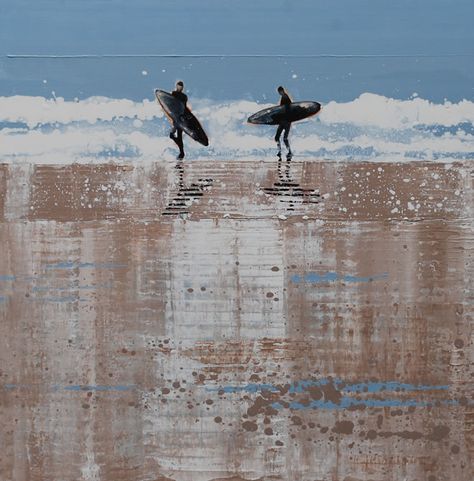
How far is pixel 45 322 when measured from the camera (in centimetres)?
95

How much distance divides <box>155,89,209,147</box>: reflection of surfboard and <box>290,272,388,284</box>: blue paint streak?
0.31 metres

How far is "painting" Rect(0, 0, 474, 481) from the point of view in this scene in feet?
3.09

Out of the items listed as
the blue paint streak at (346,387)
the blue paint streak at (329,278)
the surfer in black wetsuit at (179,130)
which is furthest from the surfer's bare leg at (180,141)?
the blue paint streak at (346,387)

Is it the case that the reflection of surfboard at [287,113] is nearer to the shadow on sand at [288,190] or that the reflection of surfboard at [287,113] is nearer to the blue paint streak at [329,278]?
the shadow on sand at [288,190]

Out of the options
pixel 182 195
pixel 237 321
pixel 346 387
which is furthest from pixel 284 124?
pixel 346 387

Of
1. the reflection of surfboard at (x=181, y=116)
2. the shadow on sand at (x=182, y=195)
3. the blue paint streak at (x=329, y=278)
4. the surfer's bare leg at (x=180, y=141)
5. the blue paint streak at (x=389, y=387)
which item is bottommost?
the blue paint streak at (x=389, y=387)

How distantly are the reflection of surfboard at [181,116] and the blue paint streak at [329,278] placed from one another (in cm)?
31

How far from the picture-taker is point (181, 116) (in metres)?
0.94

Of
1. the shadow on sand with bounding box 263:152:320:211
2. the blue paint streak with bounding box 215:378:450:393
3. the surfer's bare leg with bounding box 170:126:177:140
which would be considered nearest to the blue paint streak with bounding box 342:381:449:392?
the blue paint streak with bounding box 215:378:450:393

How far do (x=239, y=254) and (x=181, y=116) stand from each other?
0.93 feet

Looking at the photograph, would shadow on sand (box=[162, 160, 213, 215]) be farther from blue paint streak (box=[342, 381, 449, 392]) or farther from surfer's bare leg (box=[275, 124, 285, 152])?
blue paint streak (box=[342, 381, 449, 392])

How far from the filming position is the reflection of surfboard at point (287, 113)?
0.94 m

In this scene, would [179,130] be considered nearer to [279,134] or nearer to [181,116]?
[181,116]

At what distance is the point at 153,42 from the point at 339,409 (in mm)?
791
